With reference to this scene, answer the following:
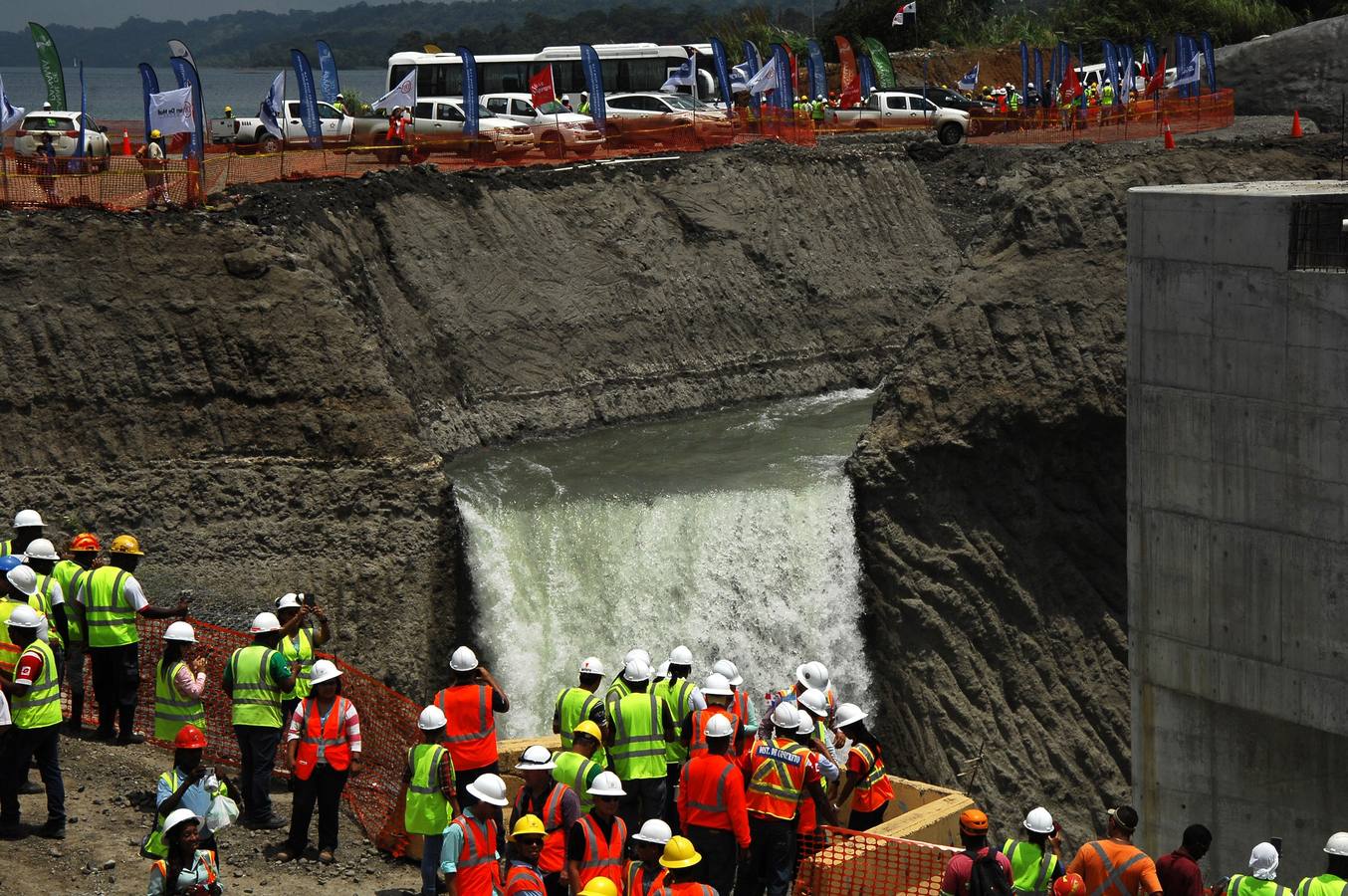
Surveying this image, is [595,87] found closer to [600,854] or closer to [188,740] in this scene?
[188,740]

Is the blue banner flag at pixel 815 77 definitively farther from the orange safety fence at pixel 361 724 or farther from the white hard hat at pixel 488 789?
the white hard hat at pixel 488 789

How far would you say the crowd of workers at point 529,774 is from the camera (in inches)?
494

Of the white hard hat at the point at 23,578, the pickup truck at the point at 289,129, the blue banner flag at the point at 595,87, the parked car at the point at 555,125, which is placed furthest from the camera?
the blue banner flag at the point at 595,87

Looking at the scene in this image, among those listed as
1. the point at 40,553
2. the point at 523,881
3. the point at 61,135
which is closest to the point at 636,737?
the point at 523,881

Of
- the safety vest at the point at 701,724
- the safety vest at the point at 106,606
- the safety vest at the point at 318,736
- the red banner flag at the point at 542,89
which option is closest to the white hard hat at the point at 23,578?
the safety vest at the point at 106,606

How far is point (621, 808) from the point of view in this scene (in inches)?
578

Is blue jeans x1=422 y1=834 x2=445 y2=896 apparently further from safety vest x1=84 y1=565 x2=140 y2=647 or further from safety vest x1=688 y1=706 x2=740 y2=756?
safety vest x1=84 y1=565 x2=140 y2=647

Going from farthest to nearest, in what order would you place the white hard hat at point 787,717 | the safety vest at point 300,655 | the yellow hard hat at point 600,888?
the safety vest at point 300,655 → the white hard hat at point 787,717 → the yellow hard hat at point 600,888

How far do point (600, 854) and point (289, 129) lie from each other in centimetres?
3103

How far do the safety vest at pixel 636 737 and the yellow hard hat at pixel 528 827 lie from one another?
244cm

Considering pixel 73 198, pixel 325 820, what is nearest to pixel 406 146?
pixel 73 198

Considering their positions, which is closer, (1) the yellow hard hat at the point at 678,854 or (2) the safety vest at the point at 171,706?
(1) the yellow hard hat at the point at 678,854

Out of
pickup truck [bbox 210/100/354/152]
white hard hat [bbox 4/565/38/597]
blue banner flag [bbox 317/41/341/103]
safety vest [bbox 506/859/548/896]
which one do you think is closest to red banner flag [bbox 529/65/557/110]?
pickup truck [bbox 210/100/354/152]

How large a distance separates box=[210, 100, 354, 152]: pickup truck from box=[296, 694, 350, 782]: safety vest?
24568 millimetres
